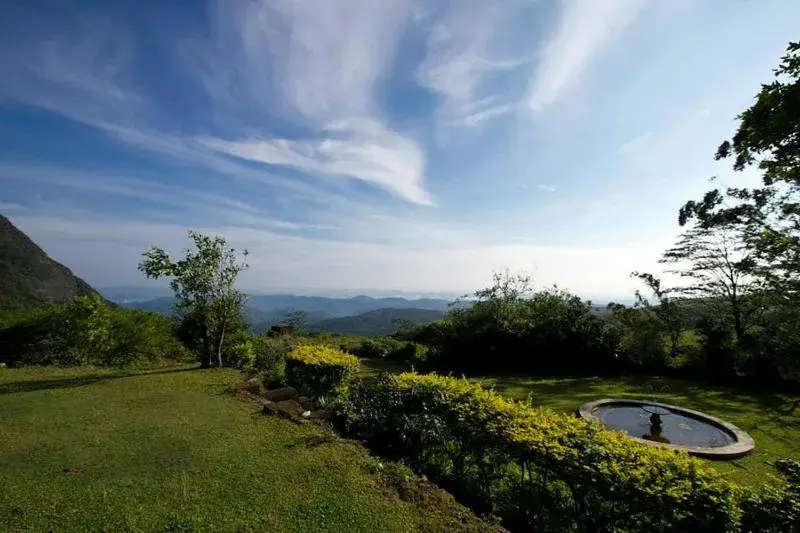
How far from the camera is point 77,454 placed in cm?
545

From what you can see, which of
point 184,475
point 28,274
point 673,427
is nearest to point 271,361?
point 184,475

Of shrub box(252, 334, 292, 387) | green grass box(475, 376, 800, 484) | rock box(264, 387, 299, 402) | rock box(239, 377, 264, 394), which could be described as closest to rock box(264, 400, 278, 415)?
rock box(264, 387, 299, 402)

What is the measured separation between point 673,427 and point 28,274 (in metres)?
57.9

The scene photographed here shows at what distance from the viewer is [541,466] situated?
418cm

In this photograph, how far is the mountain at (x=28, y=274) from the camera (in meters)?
37.7

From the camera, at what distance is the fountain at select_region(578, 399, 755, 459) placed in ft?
25.3

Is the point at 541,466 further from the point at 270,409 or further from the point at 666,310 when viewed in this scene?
the point at 666,310

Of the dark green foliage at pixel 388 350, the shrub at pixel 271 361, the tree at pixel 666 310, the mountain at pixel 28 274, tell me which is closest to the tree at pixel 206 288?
the shrub at pixel 271 361

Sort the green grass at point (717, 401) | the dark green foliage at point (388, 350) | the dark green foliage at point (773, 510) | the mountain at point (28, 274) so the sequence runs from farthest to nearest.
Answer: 1. the mountain at point (28, 274)
2. the dark green foliage at point (388, 350)
3. the green grass at point (717, 401)
4. the dark green foliage at point (773, 510)

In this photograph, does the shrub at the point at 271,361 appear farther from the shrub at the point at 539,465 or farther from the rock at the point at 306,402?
the shrub at the point at 539,465

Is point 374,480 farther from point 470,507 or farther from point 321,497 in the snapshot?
point 470,507

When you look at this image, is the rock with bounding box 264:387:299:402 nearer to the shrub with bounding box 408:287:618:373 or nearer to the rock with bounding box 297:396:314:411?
the rock with bounding box 297:396:314:411

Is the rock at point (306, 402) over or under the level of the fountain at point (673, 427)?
over

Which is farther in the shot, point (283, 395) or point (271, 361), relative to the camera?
point (271, 361)
